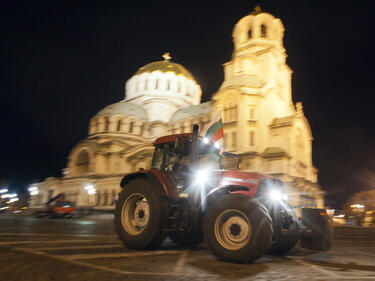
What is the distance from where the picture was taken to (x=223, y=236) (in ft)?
17.0

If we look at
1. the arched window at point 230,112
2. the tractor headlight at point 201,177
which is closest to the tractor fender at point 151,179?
the tractor headlight at point 201,177

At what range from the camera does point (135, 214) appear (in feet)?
21.9

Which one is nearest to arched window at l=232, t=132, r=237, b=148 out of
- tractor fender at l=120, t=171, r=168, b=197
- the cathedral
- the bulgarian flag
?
the cathedral

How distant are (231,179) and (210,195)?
59 cm

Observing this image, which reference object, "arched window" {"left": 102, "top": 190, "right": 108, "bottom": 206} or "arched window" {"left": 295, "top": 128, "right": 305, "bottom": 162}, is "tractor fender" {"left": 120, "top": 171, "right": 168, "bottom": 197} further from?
"arched window" {"left": 102, "top": 190, "right": 108, "bottom": 206}

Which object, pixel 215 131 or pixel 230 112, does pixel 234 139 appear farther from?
pixel 215 131

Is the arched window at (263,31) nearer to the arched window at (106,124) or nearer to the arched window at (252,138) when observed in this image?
the arched window at (252,138)

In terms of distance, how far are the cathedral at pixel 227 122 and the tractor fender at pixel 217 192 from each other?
26.3m

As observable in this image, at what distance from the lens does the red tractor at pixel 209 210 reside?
4984 mm

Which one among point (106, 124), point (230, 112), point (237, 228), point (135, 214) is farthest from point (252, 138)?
point (237, 228)

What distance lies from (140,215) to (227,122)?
91.2 feet

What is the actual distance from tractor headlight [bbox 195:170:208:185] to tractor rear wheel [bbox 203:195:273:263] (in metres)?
0.69

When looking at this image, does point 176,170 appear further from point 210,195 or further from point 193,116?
point 193,116

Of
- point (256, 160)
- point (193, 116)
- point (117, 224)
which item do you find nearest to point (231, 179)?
point (117, 224)
